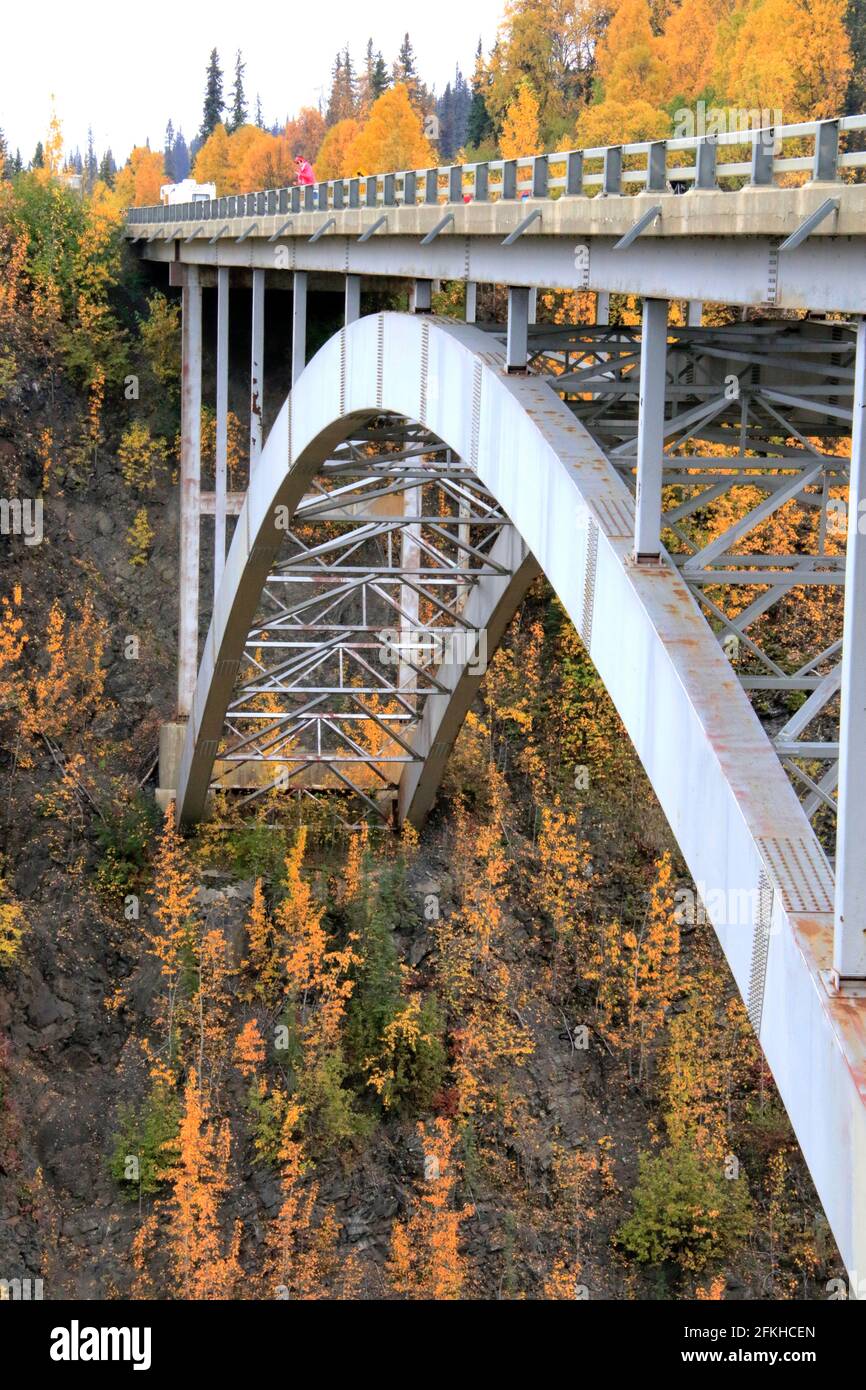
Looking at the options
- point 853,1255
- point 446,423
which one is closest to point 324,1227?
point 446,423

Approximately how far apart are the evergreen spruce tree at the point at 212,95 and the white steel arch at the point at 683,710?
2957 inches

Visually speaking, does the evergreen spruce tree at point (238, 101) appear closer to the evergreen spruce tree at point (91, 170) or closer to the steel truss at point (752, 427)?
the evergreen spruce tree at point (91, 170)

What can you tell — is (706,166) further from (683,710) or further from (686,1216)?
(686,1216)

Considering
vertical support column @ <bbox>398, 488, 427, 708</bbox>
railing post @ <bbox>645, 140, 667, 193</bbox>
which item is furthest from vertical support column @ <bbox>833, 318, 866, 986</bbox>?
vertical support column @ <bbox>398, 488, 427, 708</bbox>

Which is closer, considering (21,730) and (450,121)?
(21,730)

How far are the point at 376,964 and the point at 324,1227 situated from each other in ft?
14.2

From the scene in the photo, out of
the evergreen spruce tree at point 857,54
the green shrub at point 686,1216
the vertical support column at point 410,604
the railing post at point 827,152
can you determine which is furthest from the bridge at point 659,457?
the evergreen spruce tree at point 857,54

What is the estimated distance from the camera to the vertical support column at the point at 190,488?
3203 centimetres

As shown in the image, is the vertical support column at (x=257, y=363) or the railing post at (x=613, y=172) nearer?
the railing post at (x=613, y=172)

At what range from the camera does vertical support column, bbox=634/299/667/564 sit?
11773 mm

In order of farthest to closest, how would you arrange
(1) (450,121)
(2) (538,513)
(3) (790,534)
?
(1) (450,121) → (3) (790,534) → (2) (538,513)

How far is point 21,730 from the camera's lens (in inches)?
1252

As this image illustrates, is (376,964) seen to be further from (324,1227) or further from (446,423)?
(446,423)

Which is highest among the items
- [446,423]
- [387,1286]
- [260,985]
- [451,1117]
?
[446,423]
